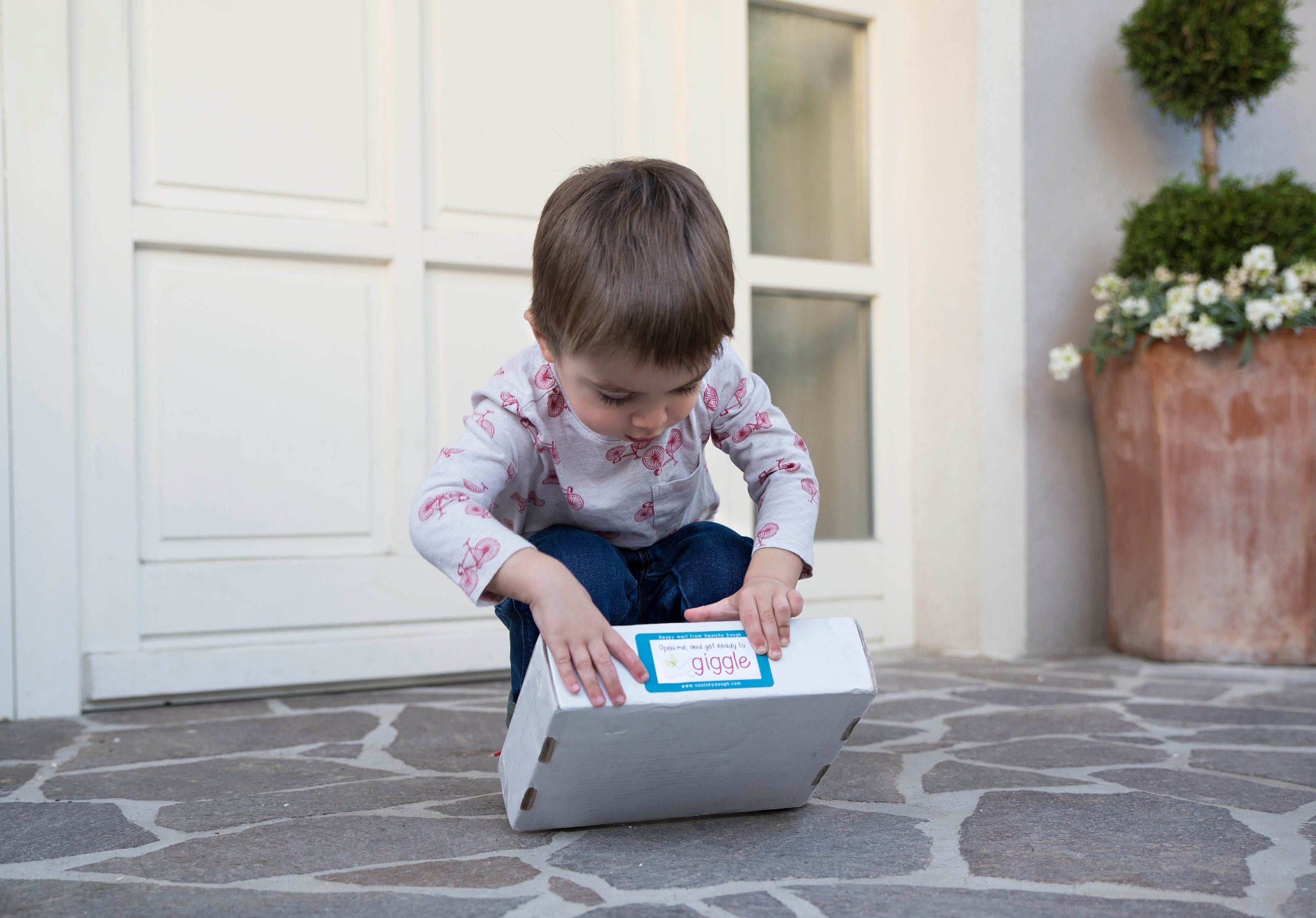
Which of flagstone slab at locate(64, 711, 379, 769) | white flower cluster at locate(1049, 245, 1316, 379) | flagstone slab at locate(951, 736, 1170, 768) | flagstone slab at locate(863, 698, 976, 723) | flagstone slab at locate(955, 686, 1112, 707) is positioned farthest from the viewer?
white flower cluster at locate(1049, 245, 1316, 379)

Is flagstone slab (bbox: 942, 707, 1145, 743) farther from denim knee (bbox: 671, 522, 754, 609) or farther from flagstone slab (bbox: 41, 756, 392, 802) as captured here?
flagstone slab (bbox: 41, 756, 392, 802)

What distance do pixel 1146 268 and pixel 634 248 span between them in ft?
5.90

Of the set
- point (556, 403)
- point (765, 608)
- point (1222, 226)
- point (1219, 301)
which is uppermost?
point (1222, 226)

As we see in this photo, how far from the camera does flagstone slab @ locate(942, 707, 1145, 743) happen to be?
1732 millimetres

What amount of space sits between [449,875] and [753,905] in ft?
0.95

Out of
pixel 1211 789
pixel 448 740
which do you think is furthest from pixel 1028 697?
pixel 448 740

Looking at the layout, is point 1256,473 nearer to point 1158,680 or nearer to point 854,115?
point 1158,680

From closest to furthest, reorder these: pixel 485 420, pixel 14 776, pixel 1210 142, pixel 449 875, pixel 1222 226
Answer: pixel 449 875 → pixel 485 420 → pixel 14 776 → pixel 1222 226 → pixel 1210 142

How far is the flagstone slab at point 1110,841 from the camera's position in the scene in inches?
40.1

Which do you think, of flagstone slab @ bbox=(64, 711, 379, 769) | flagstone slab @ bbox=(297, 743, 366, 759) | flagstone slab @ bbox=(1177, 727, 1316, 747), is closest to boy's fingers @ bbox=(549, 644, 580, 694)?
flagstone slab @ bbox=(297, 743, 366, 759)

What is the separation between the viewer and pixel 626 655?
1.02 m

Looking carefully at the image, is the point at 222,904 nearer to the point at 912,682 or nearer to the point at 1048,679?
the point at 912,682

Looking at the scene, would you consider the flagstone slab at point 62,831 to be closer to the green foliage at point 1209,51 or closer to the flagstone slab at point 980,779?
the flagstone slab at point 980,779

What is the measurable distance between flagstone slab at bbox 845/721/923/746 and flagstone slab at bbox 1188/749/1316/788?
0.41m
